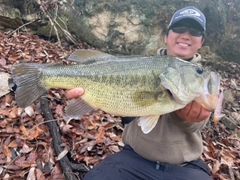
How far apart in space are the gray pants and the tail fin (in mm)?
959

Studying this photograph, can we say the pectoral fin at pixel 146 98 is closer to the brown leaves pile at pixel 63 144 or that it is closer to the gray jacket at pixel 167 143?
the gray jacket at pixel 167 143

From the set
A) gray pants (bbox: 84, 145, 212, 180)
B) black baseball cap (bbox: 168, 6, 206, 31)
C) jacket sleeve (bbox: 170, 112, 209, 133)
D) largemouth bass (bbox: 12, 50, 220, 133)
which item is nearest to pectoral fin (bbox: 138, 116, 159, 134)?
largemouth bass (bbox: 12, 50, 220, 133)

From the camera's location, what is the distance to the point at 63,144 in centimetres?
306

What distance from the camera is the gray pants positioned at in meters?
2.48

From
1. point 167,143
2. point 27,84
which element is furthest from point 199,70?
point 27,84

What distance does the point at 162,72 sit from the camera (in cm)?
194

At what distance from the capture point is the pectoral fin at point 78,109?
2.13m

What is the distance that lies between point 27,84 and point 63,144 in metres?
1.18

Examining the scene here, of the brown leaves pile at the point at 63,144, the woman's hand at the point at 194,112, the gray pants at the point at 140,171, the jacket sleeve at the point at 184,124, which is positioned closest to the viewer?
the woman's hand at the point at 194,112

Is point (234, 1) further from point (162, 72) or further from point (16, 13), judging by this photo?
point (162, 72)

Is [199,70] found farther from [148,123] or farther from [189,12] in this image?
[189,12]

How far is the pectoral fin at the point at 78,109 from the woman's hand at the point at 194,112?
732mm

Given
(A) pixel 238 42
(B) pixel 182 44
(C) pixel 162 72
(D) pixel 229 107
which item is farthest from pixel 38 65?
(A) pixel 238 42

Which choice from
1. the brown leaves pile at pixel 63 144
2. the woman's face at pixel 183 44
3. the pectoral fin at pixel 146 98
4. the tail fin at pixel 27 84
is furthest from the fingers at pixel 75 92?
the woman's face at pixel 183 44
